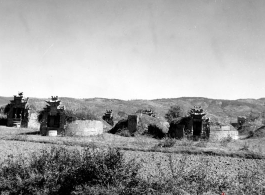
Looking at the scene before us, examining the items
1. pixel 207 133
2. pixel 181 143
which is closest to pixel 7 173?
pixel 181 143

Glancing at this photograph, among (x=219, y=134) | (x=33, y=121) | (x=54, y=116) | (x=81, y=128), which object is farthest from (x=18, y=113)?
(x=219, y=134)

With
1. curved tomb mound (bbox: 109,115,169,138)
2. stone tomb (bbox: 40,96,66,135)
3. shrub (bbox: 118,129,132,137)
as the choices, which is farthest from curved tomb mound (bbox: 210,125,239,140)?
stone tomb (bbox: 40,96,66,135)

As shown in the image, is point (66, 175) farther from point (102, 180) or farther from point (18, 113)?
point (18, 113)

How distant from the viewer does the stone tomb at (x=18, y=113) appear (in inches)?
1298

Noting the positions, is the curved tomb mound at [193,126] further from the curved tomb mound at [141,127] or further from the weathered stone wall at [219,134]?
the curved tomb mound at [141,127]

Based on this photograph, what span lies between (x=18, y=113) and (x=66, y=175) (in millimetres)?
27535

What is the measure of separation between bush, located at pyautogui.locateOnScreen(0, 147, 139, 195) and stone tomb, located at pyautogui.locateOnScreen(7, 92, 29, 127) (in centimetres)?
2538

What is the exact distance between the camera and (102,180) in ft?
27.5

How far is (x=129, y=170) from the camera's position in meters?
8.93

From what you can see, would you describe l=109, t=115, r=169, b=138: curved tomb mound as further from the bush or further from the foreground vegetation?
the bush

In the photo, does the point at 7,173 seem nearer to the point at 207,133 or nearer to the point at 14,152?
the point at 14,152

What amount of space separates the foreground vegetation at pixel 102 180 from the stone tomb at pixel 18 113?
25.3 metres

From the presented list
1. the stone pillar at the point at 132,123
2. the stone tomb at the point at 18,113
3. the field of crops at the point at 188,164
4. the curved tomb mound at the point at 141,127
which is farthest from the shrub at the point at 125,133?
the field of crops at the point at 188,164

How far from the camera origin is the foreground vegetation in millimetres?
8156
